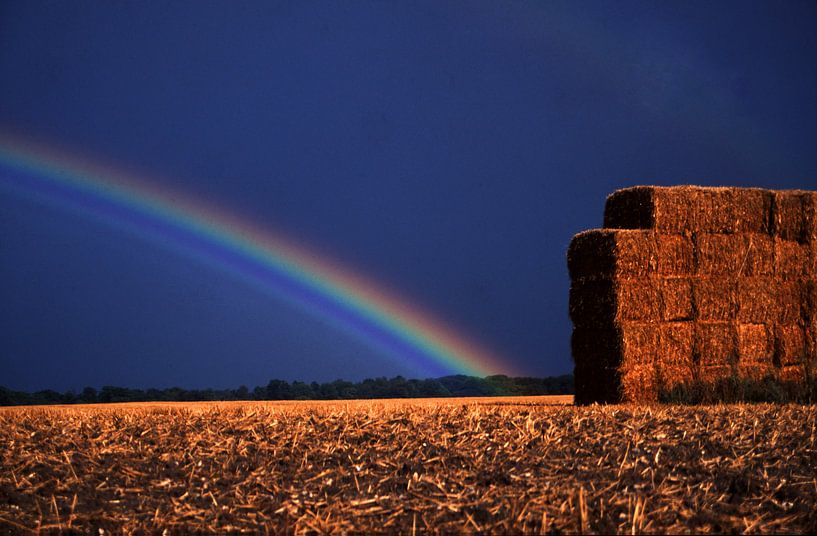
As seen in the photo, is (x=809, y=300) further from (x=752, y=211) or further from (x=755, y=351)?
(x=752, y=211)

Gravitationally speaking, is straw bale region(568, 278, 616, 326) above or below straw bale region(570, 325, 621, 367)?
above

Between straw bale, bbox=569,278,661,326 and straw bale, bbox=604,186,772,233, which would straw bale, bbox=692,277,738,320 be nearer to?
straw bale, bbox=569,278,661,326

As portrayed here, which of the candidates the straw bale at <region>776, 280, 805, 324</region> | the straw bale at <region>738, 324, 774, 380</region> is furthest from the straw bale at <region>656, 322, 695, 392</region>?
the straw bale at <region>776, 280, 805, 324</region>

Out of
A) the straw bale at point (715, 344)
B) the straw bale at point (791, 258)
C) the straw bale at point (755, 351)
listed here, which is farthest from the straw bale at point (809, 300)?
the straw bale at point (715, 344)

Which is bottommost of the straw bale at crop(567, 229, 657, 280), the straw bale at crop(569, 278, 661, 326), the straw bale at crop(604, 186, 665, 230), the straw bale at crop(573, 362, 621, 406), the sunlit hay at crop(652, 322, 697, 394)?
the straw bale at crop(573, 362, 621, 406)

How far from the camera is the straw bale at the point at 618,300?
39.7 ft

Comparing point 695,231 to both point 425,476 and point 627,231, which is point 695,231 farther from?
point 425,476

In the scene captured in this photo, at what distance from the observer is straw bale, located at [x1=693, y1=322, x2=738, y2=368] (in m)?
12.5

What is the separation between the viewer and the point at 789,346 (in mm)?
13211

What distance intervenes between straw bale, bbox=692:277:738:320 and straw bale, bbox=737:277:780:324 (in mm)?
133

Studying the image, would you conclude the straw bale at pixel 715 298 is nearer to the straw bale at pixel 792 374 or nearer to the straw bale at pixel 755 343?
the straw bale at pixel 755 343

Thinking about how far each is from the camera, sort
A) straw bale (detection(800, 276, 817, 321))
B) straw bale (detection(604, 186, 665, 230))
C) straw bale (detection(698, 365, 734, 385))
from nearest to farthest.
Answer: straw bale (detection(698, 365, 734, 385)) → straw bale (detection(604, 186, 665, 230)) → straw bale (detection(800, 276, 817, 321))

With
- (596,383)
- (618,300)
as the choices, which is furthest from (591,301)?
(596,383)

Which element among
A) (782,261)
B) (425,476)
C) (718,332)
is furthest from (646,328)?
(425,476)
